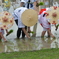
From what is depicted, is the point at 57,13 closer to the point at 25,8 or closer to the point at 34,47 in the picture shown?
the point at 25,8

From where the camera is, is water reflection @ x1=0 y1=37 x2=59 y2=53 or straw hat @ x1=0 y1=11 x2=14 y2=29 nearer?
water reflection @ x1=0 y1=37 x2=59 y2=53

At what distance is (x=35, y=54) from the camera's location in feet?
23.7

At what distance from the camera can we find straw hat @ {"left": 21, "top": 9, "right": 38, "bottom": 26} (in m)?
9.99

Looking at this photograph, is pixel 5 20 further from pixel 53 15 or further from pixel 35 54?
pixel 35 54

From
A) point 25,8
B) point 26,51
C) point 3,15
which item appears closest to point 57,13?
point 25,8

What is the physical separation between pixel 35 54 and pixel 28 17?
2935 mm

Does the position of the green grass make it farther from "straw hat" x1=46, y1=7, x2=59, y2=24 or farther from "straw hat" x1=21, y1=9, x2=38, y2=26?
"straw hat" x1=46, y1=7, x2=59, y2=24

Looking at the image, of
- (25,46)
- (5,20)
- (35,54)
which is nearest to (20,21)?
(5,20)

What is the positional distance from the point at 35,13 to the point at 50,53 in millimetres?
3035

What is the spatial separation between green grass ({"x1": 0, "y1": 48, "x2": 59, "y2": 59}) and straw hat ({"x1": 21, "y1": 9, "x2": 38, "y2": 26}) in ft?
7.83

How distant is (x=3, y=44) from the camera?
9.09 meters

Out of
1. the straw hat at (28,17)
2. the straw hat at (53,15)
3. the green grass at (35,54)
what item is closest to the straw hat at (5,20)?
the straw hat at (28,17)

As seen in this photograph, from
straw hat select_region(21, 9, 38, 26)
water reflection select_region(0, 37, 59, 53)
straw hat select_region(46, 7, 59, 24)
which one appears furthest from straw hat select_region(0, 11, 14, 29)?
straw hat select_region(46, 7, 59, 24)

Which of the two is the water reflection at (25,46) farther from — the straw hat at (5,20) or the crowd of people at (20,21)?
the crowd of people at (20,21)
